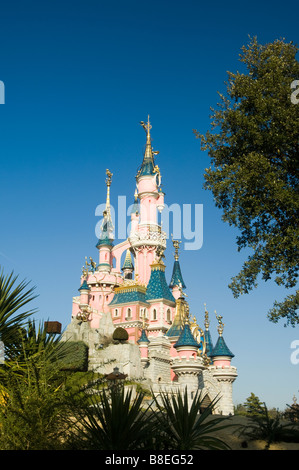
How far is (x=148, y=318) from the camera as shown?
42.9 meters

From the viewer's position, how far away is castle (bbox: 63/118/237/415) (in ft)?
115

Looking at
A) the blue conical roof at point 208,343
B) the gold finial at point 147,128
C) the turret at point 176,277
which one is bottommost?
the blue conical roof at point 208,343

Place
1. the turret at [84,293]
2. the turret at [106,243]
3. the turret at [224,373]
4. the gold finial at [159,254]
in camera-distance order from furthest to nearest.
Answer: the turret at [106,243] < the turret at [84,293] < the gold finial at [159,254] < the turret at [224,373]

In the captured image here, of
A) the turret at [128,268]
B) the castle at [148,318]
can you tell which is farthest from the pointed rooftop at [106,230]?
the turret at [128,268]

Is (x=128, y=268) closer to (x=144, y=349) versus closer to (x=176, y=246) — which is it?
(x=176, y=246)

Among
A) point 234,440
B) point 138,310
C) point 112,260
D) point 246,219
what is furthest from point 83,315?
point 234,440

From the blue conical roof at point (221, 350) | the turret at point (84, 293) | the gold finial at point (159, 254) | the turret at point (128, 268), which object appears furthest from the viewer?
the turret at point (128, 268)

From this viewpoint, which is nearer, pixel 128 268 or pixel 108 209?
pixel 128 268

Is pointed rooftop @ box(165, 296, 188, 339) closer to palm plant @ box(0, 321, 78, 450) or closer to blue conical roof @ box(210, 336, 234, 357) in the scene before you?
blue conical roof @ box(210, 336, 234, 357)

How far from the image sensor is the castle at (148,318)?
34938 mm

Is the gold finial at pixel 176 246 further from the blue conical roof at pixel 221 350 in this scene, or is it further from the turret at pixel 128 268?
the blue conical roof at pixel 221 350

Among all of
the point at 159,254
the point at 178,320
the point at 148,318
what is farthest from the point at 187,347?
the point at 159,254
